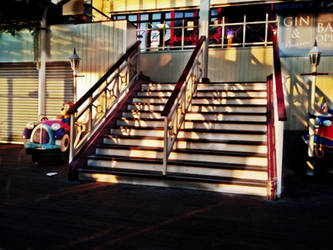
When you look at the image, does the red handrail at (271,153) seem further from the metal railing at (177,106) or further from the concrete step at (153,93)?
the concrete step at (153,93)

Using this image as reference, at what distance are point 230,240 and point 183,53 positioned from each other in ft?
25.5

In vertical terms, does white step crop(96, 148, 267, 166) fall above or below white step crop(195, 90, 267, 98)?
below

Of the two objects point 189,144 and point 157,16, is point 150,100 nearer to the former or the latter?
point 189,144

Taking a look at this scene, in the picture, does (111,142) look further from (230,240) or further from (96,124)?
(230,240)

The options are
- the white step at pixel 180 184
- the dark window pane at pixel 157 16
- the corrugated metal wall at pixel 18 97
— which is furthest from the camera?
the dark window pane at pixel 157 16

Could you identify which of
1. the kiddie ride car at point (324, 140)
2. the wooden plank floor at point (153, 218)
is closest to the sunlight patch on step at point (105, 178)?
the wooden plank floor at point (153, 218)

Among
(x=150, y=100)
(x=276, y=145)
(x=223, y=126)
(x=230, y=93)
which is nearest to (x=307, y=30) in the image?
(x=230, y=93)

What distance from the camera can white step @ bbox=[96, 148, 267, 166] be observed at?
17.5 ft

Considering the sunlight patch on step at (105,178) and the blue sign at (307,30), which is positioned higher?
the blue sign at (307,30)

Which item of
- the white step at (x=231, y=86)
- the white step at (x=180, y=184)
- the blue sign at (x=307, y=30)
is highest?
the blue sign at (x=307, y=30)

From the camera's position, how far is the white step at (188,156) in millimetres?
5328

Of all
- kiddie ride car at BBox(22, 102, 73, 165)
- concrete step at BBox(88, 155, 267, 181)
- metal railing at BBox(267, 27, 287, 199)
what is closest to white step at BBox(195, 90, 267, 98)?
metal railing at BBox(267, 27, 287, 199)

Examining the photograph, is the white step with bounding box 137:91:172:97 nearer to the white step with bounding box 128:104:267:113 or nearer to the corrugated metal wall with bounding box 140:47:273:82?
the white step with bounding box 128:104:267:113

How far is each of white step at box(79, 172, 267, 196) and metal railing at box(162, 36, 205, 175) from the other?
0.83 feet
